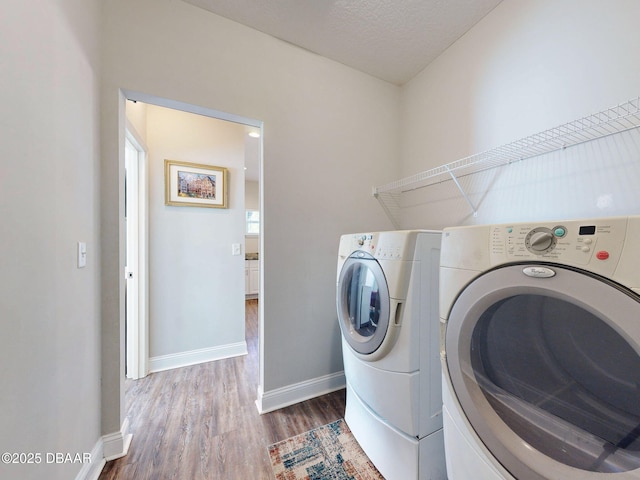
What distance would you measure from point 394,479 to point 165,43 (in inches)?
102

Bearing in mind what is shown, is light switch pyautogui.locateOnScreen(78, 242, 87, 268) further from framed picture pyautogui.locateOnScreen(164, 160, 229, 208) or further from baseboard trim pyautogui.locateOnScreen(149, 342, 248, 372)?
baseboard trim pyautogui.locateOnScreen(149, 342, 248, 372)

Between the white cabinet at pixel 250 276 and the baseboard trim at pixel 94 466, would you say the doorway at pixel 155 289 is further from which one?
the white cabinet at pixel 250 276

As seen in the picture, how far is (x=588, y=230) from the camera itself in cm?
53

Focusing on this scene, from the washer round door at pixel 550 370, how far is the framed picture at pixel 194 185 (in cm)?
230

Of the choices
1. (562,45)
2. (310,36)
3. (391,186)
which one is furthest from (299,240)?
(562,45)

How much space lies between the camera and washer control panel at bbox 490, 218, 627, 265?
1.63ft

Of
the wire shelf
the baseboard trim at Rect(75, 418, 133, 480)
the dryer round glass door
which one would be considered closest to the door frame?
the baseboard trim at Rect(75, 418, 133, 480)

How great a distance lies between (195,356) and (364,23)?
3032 millimetres

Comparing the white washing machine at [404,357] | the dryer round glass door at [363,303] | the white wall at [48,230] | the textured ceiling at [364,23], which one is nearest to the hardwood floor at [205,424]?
the white wall at [48,230]

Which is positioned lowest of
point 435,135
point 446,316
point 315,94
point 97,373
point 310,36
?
point 97,373

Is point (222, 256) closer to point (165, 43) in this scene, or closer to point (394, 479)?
point (165, 43)

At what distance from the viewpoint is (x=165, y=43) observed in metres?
1.38

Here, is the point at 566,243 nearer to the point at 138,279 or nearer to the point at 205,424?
the point at 205,424

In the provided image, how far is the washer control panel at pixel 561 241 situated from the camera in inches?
19.6
